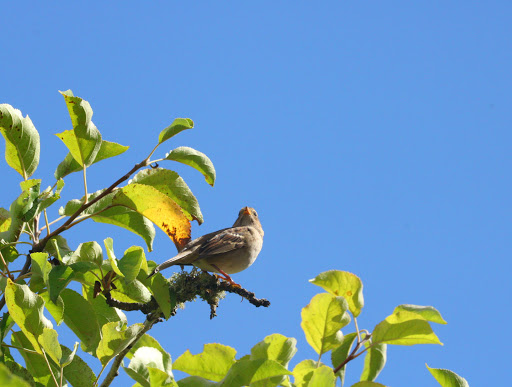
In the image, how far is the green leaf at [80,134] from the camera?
3096 mm

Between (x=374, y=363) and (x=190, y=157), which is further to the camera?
(x=190, y=157)

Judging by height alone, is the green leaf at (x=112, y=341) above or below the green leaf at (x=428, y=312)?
below

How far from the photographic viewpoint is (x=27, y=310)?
2.65 meters

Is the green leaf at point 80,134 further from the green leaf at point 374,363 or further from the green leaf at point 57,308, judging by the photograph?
the green leaf at point 374,363

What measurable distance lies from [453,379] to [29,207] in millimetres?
2097

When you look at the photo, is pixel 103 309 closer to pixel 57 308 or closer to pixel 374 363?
pixel 57 308

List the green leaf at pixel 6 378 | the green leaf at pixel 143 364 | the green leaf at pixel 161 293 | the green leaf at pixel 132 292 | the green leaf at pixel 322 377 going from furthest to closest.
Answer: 1. the green leaf at pixel 161 293
2. the green leaf at pixel 132 292
3. the green leaf at pixel 143 364
4. the green leaf at pixel 322 377
5. the green leaf at pixel 6 378

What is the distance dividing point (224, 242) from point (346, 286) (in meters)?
3.40

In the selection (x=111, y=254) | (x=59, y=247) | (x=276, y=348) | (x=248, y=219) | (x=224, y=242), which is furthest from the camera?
(x=248, y=219)

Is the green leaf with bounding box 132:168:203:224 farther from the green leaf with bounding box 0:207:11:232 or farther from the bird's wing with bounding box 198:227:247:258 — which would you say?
the bird's wing with bounding box 198:227:247:258

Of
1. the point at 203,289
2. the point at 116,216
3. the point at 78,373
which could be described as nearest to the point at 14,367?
the point at 78,373

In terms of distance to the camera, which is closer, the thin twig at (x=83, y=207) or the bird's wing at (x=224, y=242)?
the thin twig at (x=83, y=207)

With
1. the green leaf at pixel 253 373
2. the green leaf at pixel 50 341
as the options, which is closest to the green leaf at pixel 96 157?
the green leaf at pixel 50 341

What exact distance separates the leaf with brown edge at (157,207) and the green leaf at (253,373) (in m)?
1.07
